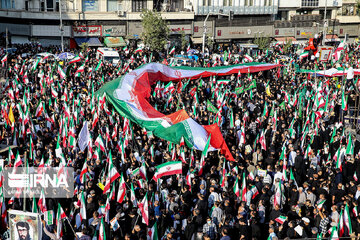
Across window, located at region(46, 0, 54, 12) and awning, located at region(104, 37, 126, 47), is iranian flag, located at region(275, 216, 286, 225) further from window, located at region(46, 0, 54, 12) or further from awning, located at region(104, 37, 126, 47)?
window, located at region(46, 0, 54, 12)

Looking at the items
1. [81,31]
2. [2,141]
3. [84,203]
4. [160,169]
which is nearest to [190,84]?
[2,141]

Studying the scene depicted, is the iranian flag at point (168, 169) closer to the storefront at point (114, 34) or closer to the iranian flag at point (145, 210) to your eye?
the iranian flag at point (145, 210)

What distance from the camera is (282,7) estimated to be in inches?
2275

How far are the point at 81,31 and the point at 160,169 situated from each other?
40.5m

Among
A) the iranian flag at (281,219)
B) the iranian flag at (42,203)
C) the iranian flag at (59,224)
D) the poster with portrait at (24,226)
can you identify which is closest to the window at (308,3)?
the iranian flag at (281,219)

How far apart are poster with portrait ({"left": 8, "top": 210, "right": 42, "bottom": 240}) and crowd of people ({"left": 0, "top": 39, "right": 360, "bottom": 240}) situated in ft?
2.68

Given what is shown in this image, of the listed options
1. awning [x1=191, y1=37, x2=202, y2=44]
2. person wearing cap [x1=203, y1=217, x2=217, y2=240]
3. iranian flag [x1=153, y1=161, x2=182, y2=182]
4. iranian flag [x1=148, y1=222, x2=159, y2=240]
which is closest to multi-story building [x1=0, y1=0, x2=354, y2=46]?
awning [x1=191, y1=37, x2=202, y2=44]

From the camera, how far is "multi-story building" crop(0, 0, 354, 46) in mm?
49781

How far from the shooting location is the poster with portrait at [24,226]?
8469 mm

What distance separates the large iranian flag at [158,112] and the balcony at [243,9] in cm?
2627

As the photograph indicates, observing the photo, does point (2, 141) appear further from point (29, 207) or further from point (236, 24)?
point (236, 24)

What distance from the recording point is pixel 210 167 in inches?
560

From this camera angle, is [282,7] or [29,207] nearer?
[29,207]

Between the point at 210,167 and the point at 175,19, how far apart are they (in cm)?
3975
